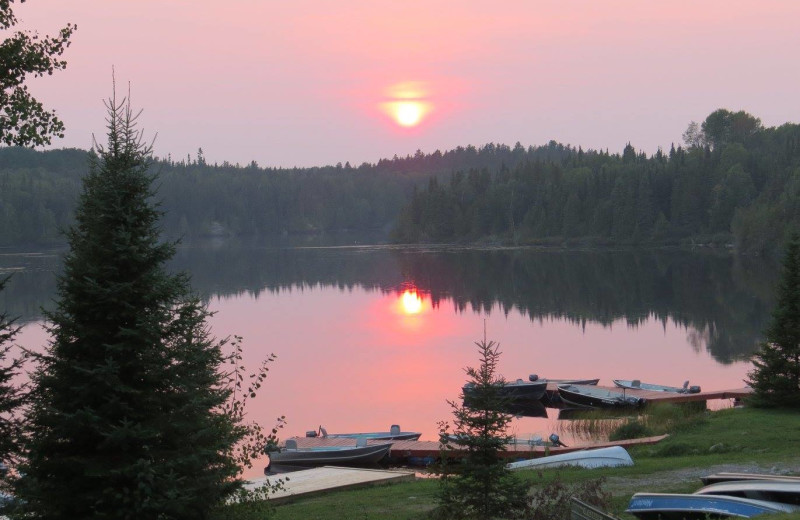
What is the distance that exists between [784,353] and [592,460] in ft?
25.3

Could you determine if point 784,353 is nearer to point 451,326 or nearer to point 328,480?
point 328,480

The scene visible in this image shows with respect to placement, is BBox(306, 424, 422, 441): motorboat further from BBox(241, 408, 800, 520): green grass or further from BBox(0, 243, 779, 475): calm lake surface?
BBox(241, 408, 800, 520): green grass

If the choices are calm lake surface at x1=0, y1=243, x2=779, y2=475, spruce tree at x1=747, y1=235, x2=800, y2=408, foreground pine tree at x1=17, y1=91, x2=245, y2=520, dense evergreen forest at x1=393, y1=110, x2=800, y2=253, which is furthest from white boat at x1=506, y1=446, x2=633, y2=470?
dense evergreen forest at x1=393, y1=110, x2=800, y2=253

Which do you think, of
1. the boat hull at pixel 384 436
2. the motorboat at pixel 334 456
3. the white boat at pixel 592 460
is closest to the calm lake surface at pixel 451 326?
the motorboat at pixel 334 456

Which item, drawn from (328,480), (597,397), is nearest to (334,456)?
(328,480)

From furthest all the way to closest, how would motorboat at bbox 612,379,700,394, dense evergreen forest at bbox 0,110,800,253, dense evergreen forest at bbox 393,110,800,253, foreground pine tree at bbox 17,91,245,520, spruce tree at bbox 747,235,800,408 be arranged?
dense evergreen forest at bbox 0,110,800,253, dense evergreen forest at bbox 393,110,800,253, motorboat at bbox 612,379,700,394, spruce tree at bbox 747,235,800,408, foreground pine tree at bbox 17,91,245,520

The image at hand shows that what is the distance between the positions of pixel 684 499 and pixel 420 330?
1596 inches

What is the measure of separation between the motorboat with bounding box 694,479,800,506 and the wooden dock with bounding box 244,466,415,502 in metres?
8.89

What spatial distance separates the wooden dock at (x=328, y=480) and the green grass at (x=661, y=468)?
0.30 metres

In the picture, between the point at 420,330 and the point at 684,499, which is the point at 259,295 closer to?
the point at 420,330

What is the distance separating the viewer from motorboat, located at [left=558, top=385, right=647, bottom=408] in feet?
101

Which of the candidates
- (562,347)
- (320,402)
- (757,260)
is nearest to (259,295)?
(562,347)

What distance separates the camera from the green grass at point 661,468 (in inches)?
600

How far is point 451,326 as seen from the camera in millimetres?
53812
